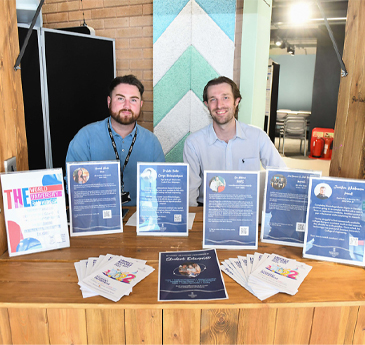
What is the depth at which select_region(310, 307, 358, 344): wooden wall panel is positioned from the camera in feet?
3.44

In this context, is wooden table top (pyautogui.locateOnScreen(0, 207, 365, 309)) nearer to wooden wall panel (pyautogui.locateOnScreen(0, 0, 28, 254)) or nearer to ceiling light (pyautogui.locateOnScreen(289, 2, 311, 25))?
wooden wall panel (pyautogui.locateOnScreen(0, 0, 28, 254))

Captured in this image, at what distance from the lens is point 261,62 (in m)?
3.20

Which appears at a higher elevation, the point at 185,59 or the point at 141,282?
the point at 185,59

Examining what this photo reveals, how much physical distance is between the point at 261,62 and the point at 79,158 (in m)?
2.07

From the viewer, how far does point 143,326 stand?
1034 mm

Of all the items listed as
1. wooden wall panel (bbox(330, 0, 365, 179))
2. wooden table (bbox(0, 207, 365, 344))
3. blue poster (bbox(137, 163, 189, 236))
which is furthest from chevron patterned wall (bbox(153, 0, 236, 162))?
wooden table (bbox(0, 207, 365, 344))

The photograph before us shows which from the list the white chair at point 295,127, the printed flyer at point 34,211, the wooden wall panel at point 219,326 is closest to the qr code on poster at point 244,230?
the wooden wall panel at point 219,326

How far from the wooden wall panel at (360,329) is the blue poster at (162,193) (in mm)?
709

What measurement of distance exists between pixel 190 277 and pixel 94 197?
Result: 0.53m

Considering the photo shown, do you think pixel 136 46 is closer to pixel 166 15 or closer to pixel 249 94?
pixel 166 15

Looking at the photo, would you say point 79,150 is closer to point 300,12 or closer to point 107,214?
point 107,214

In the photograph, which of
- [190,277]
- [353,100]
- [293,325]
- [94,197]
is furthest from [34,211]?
[353,100]

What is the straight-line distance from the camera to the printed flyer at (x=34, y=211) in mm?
1174

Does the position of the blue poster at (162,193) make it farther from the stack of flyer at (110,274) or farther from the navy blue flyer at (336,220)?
the navy blue flyer at (336,220)
